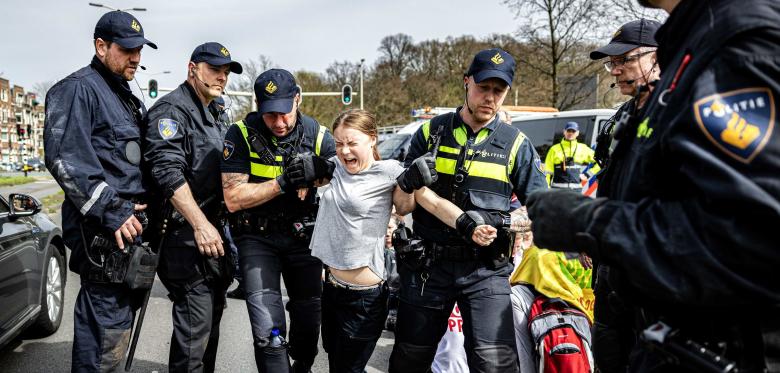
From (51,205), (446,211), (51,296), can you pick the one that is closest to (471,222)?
(446,211)

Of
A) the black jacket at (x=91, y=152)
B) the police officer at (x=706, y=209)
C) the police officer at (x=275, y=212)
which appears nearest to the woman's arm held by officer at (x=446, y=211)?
the police officer at (x=275, y=212)

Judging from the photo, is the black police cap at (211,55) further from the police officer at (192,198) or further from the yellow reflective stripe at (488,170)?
the yellow reflective stripe at (488,170)

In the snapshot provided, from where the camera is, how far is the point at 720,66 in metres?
1.22

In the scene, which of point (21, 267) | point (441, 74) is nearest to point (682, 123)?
point (21, 267)

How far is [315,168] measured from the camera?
313cm

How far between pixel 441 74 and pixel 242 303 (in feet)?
136

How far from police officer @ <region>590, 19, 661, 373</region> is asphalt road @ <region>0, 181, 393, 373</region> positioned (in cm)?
216

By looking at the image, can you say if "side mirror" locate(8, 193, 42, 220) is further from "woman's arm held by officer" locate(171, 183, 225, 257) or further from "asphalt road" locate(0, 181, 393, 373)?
"woman's arm held by officer" locate(171, 183, 225, 257)

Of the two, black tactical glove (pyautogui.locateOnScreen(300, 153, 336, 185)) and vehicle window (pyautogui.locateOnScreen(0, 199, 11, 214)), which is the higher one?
black tactical glove (pyautogui.locateOnScreen(300, 153, 336, 185))

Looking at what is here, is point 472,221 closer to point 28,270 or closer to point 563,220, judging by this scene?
point 563,220

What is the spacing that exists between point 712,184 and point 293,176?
229cm

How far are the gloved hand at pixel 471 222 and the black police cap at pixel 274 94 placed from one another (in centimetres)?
125

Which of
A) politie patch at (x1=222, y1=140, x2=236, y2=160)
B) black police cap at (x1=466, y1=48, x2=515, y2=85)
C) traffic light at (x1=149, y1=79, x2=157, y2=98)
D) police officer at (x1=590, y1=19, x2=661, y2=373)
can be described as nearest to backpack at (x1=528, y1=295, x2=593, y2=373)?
police officer at (x1=590, y1=19, x2=661, y2=373)

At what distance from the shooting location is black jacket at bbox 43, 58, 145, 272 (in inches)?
109
